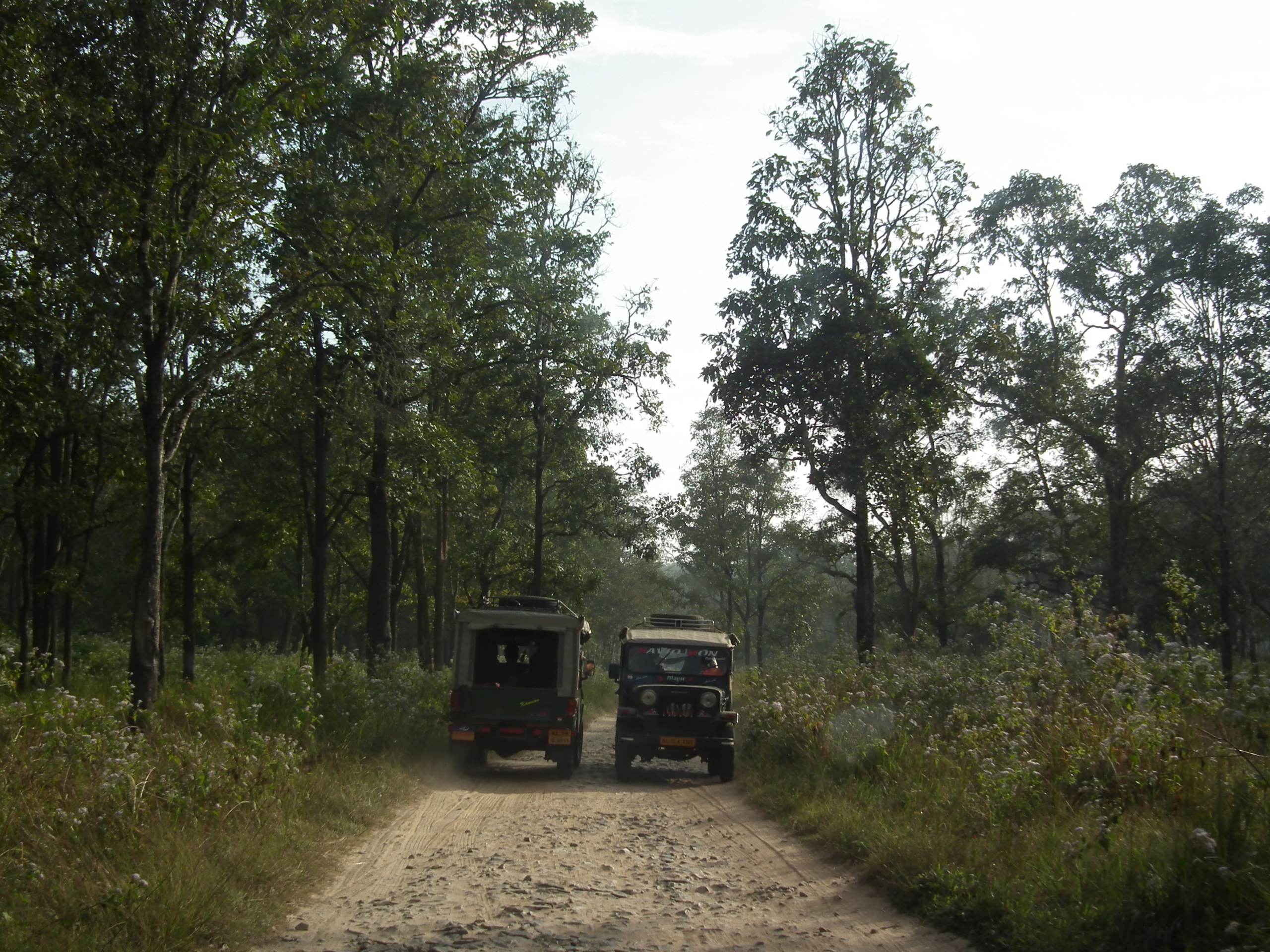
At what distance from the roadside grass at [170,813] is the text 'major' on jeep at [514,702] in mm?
2901

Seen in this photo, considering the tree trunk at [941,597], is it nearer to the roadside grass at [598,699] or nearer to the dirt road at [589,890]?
the roadside grass at [598,699]

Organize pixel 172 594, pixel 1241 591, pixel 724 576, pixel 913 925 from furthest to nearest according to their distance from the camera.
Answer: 1. pixel 724 576
2. pixel 1241 591
3. pixel 172 594
4. pixel 913 925

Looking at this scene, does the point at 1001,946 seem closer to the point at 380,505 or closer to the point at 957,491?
the point at 380,505

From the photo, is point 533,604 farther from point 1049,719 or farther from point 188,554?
point 1049,719

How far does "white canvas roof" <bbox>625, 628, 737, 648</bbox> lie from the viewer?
1744cm

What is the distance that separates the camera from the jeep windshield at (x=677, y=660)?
1723 centimetres

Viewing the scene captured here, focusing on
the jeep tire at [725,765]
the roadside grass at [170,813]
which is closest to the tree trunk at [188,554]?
the roadside grass at [170,813]

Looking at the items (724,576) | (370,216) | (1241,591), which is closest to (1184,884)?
(370,216)

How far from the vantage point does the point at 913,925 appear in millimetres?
6992

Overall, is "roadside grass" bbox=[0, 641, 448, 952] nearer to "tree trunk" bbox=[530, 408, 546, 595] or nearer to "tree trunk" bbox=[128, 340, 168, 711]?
"tree trunk" bbox=[128, 340, 168, 711]

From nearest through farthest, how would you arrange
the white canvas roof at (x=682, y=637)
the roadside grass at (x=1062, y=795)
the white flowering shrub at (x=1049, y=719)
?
the roadside grass at (x=1062, y=795), the white flowering shrub at (x=1049, y=719), the white canvas roof at (x=682, y=637)

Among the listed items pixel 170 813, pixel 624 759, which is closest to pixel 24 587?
pixel 624 759

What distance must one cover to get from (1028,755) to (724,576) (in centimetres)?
4360

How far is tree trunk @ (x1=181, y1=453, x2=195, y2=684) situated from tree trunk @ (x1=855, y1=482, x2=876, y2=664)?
53.2ft
